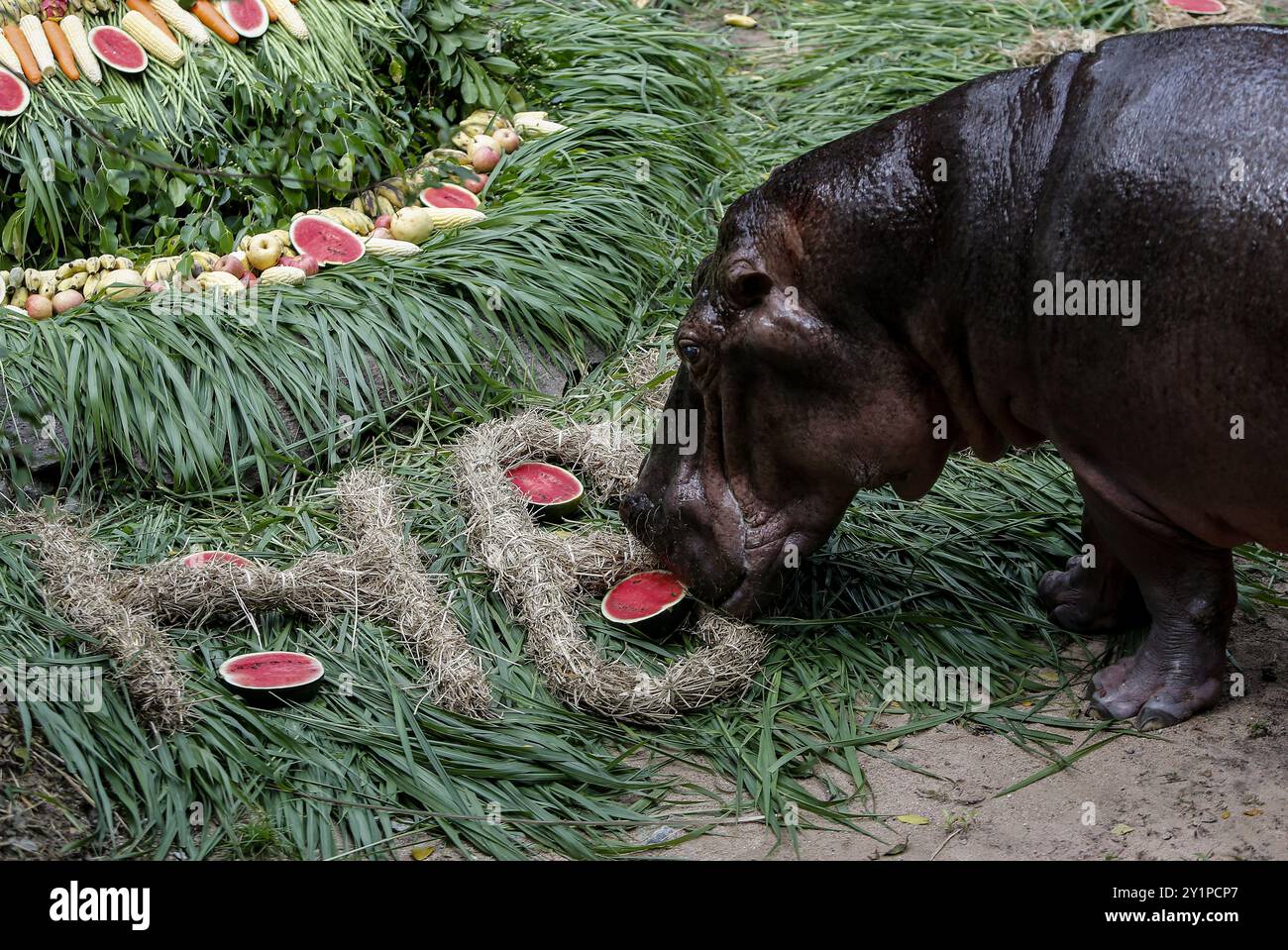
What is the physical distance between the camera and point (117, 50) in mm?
7383

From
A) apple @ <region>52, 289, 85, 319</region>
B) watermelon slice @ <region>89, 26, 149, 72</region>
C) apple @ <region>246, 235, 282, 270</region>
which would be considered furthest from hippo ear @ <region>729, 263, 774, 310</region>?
watermelon slice @ <region>89, 26, 149, 72</region>

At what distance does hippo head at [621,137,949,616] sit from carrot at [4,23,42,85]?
406 centimetres

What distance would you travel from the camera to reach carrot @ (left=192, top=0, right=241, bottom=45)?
302 inches

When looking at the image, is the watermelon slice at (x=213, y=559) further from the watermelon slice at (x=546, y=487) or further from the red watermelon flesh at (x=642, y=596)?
the red watermelon flesh at (x=642, y=596)

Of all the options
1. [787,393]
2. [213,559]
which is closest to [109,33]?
[213,559]

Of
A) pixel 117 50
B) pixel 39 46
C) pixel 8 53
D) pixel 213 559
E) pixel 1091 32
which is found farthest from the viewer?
pixel 1091 32

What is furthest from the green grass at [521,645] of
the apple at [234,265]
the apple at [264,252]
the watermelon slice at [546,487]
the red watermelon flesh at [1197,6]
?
the red watermelon flesh at [1197,6]

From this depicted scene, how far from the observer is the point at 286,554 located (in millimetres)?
5582

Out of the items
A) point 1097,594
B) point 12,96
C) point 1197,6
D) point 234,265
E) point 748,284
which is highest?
point 1197,6

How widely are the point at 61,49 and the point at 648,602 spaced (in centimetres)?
439

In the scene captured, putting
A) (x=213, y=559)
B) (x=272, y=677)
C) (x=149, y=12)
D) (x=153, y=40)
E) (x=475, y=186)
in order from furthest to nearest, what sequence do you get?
(x=475, y=186) → (x=149, y=12) → (x=153, y=40) → (x=213, y=559) → (x=272, y=677)

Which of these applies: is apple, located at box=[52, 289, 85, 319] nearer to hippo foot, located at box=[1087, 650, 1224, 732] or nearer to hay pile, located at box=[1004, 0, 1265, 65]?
hippo foot, located at box=[1087, 650, 1224, 732]

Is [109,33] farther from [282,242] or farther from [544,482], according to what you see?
[544,482]

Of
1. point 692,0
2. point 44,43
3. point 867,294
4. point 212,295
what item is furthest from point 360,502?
point 692,0
